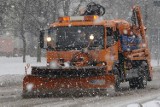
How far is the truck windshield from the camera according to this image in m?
14.6

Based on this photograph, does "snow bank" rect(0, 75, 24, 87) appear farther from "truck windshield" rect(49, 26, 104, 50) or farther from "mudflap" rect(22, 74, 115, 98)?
"mudflap" rect(22, 74, 115, 98)

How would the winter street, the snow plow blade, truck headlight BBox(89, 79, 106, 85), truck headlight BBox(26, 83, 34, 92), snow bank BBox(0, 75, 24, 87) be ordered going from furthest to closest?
snow bank BBox(0, 75, 24, 87), truck headlight BBox(26, 83, 34, 92), the snow plow blade, truck headlight BBox(89, 79, 106, 85), the winter street

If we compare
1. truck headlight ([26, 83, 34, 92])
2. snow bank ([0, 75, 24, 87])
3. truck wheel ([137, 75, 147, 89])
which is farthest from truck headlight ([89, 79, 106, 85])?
snow bank ([0, 75, 24, 87])

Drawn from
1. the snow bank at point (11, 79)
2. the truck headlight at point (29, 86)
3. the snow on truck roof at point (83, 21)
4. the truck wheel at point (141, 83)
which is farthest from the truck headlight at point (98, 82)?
the snow bank at point (11, 79)

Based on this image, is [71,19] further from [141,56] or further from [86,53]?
[141,56]

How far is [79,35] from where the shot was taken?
14727mm

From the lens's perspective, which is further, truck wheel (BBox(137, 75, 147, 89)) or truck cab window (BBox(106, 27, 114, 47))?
truck wheel (BBox(137, 75, 147, 89))

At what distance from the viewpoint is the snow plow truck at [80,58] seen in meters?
13.7

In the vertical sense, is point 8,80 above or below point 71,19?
below

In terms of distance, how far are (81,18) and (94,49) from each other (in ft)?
4.52

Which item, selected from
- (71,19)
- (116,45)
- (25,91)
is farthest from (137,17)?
(25,91)

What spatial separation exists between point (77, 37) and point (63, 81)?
1652 millimetres

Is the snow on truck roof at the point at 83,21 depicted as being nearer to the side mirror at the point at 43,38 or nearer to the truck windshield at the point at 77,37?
the truck windshield at the point at 77,37

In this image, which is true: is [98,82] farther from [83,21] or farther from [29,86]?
[83,21]
